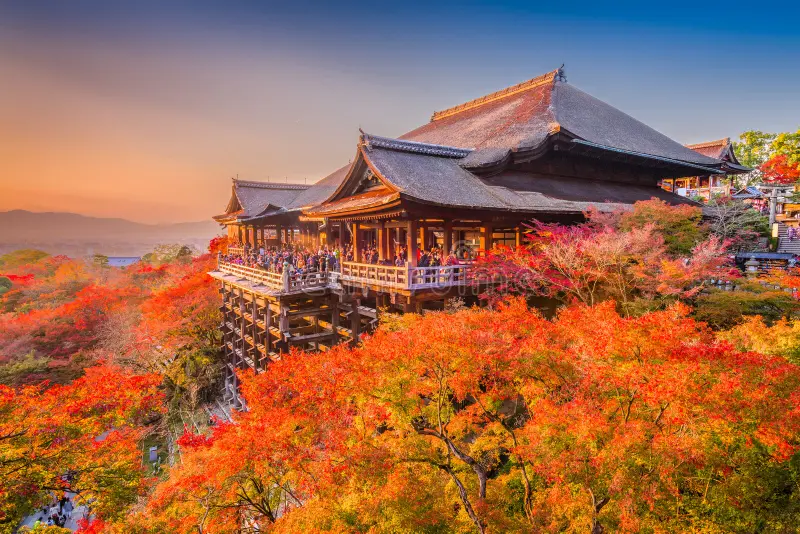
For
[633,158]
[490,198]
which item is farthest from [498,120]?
[490,198]

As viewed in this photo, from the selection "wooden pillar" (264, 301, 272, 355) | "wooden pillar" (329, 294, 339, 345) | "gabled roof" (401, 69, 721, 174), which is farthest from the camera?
"wooden pillar" (264, 301, 272, 355)

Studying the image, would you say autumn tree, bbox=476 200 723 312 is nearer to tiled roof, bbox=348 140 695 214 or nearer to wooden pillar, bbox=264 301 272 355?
tiled roof, bbox=348 140 695 214

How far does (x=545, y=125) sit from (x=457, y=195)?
319 inches

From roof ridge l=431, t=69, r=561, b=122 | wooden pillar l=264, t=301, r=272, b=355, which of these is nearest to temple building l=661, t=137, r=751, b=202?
roof ridge l=431, t=69, r=561, b=122

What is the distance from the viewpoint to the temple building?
86.5ft

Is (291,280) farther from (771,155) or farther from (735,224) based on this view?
(771,155)

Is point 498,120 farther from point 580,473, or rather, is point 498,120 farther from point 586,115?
point 580,473

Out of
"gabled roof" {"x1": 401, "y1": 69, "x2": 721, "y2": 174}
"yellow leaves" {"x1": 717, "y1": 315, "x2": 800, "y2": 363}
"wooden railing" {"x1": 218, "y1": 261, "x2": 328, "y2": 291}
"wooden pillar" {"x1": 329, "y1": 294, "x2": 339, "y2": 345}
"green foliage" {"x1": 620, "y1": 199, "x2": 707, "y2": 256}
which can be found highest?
"gabled roof" {"x1": 401, "y1": 69, "x2": 721, "y2": 174}

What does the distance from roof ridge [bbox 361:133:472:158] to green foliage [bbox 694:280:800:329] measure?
1107 centimetres

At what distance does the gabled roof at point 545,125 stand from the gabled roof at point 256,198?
12.7 metres

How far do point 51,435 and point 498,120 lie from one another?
76.5 ft

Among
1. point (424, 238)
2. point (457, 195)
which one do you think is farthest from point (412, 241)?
point (424, 238)

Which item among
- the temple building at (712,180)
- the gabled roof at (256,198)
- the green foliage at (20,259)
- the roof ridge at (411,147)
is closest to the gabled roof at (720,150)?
the temple building at (712,180)

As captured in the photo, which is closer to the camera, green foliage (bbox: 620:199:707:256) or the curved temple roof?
green foliage (bbox: 620:199:707:256)
